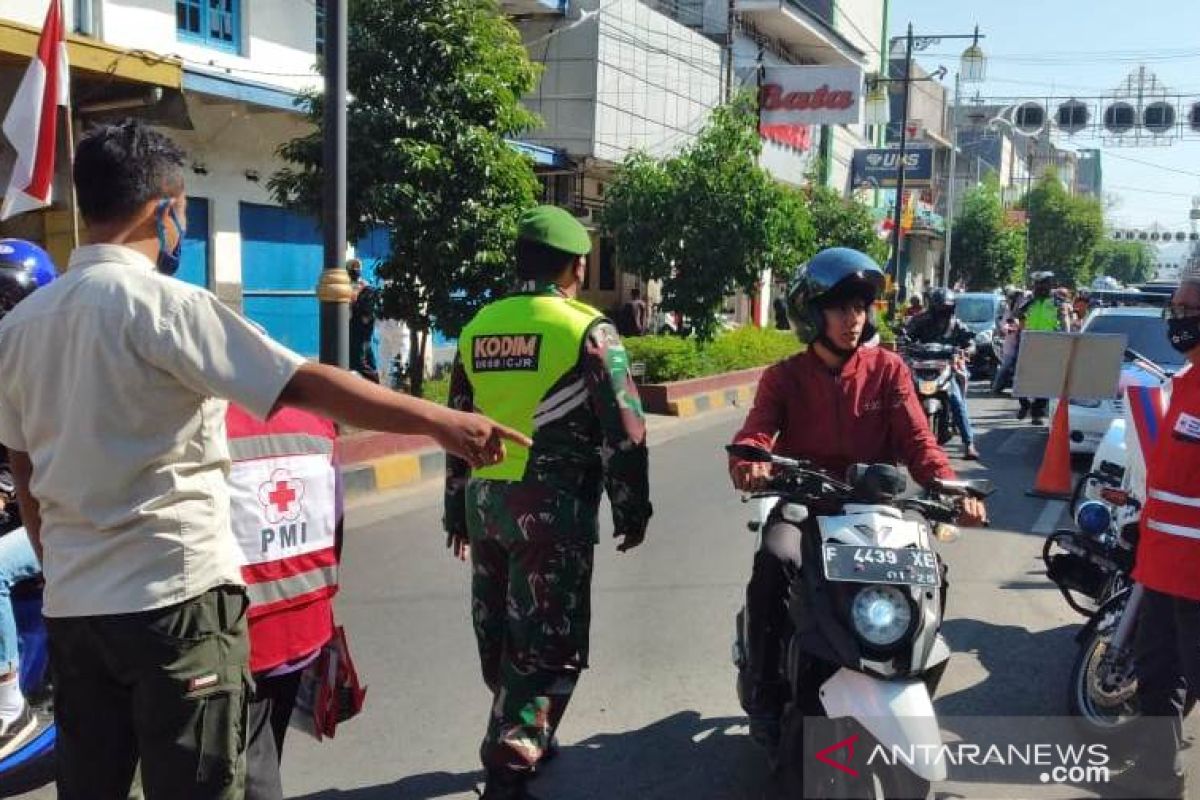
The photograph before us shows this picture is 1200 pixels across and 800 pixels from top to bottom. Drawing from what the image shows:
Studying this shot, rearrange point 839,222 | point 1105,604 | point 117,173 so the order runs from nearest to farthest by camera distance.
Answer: point 117,173 < point 1105,604 < point 839,222

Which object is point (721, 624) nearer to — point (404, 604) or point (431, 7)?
point (404, 604)

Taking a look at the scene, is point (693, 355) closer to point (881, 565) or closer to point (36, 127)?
point (36, 127)

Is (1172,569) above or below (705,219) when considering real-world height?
below

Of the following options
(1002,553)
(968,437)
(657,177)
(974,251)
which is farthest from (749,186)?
(974,251)

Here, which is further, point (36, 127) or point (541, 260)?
point (36, 127)

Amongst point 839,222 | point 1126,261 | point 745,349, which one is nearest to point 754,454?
point 745,349

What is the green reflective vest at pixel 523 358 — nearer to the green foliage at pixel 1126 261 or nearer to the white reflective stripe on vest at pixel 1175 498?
the white reflective stripe on vest at pixel 1175 498

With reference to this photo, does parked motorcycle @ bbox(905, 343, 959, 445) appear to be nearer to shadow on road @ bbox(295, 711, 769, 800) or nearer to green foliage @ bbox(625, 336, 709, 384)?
green foliage @ bbox(625, 336, 709, 384)

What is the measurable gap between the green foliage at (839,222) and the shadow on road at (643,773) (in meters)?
23.9

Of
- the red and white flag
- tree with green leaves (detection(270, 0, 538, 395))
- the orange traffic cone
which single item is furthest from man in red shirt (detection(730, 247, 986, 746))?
tree with green leaves (detection(270, 0, 538, 395))

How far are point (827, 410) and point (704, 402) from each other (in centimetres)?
1137

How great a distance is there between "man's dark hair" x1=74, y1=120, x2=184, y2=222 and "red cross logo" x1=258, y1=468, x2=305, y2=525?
0.79 m

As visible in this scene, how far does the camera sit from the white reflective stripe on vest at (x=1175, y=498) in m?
3.33

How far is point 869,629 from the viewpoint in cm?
284
